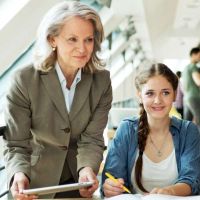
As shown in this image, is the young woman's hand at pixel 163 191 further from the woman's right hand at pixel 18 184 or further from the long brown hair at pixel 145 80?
the woman's right hand at pixel 18 184

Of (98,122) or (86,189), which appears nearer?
(86,189)

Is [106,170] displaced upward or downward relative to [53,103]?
downward

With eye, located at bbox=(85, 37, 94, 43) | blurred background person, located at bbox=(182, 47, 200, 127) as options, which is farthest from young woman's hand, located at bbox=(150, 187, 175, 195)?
blurred background person, located at bbox=(182, 47, 200, 127)

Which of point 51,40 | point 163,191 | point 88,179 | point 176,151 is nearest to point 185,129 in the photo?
point 176,151

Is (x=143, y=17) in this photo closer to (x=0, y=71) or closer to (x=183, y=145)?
(x=0, y=71)

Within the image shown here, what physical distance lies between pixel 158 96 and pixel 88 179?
0.41 metres

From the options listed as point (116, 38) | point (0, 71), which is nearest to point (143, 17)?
point (116, 38)

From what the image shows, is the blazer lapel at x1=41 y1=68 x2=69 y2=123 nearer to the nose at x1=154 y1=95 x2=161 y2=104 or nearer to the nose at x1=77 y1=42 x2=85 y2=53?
the nose at x1=77 y1=42 x2=85 y2=53

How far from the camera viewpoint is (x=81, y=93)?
1.52m

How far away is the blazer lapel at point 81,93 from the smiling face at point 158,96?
0.70ft

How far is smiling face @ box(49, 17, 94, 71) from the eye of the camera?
1.39 meters

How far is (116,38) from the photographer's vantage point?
7.99 meters

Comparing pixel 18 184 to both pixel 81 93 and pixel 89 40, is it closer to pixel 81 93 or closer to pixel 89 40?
pixel 81 93

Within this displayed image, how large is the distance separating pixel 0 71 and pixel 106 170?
1.38 meters
